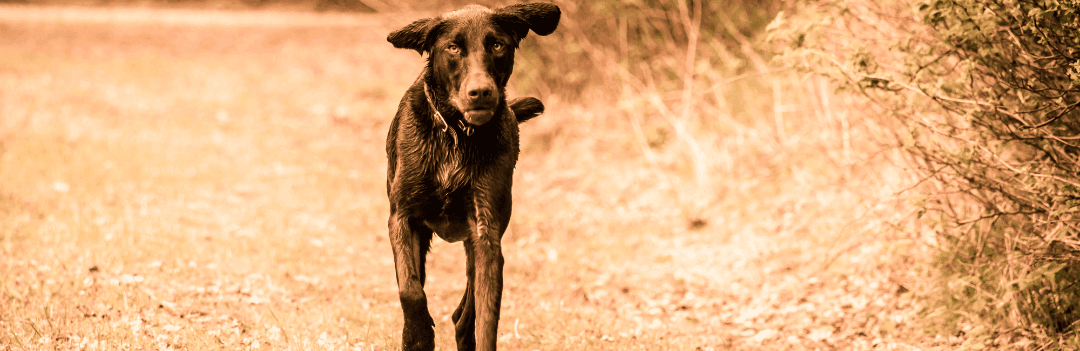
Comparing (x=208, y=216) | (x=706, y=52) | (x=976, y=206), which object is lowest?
(x=208, y=216)

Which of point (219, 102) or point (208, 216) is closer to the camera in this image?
point (208, 216)

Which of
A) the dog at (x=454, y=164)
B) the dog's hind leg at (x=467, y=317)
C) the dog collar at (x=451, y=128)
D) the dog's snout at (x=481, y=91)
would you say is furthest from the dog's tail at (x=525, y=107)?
the dog's snout at (x=481, y=91)

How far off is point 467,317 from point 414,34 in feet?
4.66

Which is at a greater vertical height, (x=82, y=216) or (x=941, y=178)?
(x=941, y=178)

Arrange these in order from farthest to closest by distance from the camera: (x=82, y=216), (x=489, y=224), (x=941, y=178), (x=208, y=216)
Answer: (x=208, y=216), (x=82, y=216), (x=941, y=178), (x=489, y=224)

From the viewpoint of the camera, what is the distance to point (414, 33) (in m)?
4.09

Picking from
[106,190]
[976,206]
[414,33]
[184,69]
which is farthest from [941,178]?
[184,69]

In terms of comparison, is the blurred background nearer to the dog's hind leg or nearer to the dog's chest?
the dog's hind leg

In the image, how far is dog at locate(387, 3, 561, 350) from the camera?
3.96 meters

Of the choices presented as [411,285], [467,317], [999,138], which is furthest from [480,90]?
[999,138]

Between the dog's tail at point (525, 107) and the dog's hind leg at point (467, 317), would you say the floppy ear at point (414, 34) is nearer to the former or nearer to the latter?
the dog's tail at point (525, 107)

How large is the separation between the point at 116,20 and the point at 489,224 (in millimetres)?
20268

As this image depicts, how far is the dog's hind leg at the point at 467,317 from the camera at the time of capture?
4.29 metres

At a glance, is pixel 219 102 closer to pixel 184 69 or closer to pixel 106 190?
pixel 184 69
